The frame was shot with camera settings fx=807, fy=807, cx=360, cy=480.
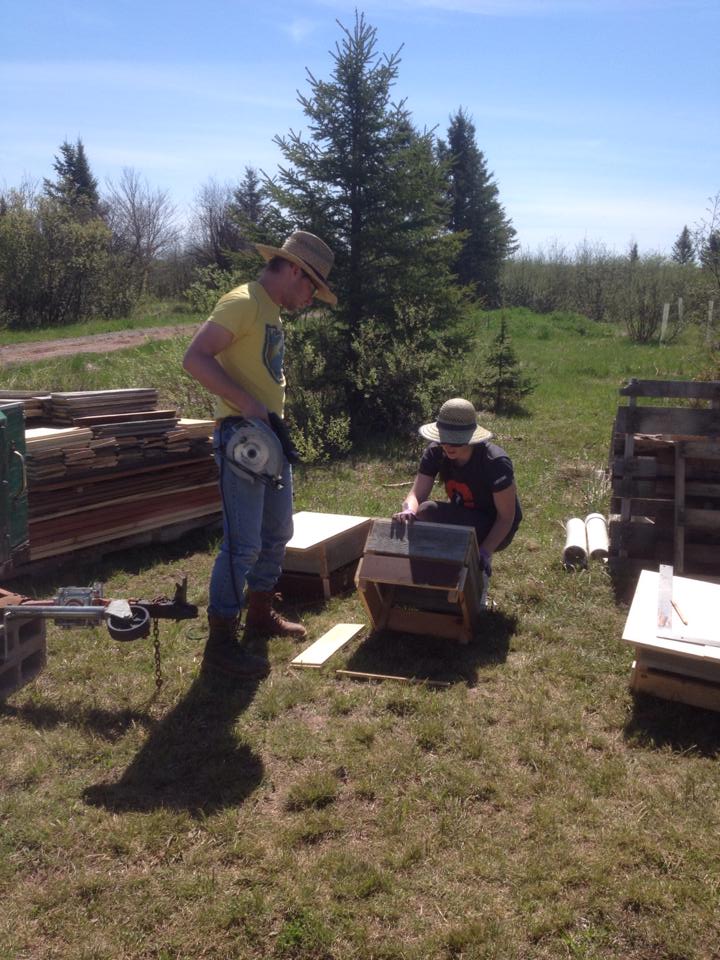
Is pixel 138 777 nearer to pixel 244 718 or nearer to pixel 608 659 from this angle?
pixel 244 718

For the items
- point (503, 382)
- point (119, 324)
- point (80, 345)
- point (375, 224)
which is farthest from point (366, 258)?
point (119, 324)

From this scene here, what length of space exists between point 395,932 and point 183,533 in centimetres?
422

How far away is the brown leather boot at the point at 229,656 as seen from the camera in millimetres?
3959

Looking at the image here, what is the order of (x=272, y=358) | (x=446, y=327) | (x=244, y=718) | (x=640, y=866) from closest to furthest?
(x=640, y=866) < (x=244, y=718) < (x=272, y=358) < (x=446, y=327)

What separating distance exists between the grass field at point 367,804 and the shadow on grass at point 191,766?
0.01 metres

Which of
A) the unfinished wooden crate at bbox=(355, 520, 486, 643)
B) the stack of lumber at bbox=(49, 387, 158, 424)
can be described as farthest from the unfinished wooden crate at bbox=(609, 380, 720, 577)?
the stack of lumber at bbox=(49, 387, 158, 424)

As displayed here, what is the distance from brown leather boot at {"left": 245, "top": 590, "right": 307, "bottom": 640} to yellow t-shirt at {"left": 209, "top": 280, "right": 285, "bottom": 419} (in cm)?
113

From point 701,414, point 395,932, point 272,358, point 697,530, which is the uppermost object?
point 272,358

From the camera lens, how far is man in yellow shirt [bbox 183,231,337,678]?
3.70m

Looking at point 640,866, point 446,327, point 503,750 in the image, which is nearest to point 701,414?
point 503,750

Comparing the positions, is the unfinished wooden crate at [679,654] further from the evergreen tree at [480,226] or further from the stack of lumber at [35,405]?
the evergreen tree at [480,226]

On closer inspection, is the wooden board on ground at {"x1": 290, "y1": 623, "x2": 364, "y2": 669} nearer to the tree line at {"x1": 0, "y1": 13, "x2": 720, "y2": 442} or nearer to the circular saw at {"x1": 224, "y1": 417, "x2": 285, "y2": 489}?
the circular saw at {"x1": 224, "y1": 417, "x2": 285, "y2": 489}

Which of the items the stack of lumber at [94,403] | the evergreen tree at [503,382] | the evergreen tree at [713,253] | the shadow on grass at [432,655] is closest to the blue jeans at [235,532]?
the shadow on grass at [432,655]

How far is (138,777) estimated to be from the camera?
3193 mm
